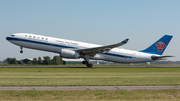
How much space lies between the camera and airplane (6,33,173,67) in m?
43.7

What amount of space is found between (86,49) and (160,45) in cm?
1900

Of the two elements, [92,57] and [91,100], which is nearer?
[91,100]

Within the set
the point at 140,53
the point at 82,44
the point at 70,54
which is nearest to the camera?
the point at 70,54

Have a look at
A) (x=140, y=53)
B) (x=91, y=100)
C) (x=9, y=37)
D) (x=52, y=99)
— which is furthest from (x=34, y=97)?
(x=140, y=53)

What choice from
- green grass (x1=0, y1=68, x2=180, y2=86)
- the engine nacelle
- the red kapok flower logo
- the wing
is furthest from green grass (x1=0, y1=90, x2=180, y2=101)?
the red kapok flower logo

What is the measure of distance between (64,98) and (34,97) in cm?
158

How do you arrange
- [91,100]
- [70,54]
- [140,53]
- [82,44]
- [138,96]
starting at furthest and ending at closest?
1. [140,53]
2. [82,44]
3. [70,54]
4. [138,96]
5. [91,100]

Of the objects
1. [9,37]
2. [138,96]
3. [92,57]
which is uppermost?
[9,37]

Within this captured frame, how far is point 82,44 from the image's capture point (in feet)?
156

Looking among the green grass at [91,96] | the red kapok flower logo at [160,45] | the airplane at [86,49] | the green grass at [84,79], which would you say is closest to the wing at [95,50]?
the airplane at [86,49]

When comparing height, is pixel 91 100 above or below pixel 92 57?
below

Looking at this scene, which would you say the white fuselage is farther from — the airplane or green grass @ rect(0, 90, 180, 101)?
green grass @ rect(0, 90, 180, 101)

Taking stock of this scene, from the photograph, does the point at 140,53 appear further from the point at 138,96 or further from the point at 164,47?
the point at 138,96

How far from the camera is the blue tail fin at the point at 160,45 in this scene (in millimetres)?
52688
